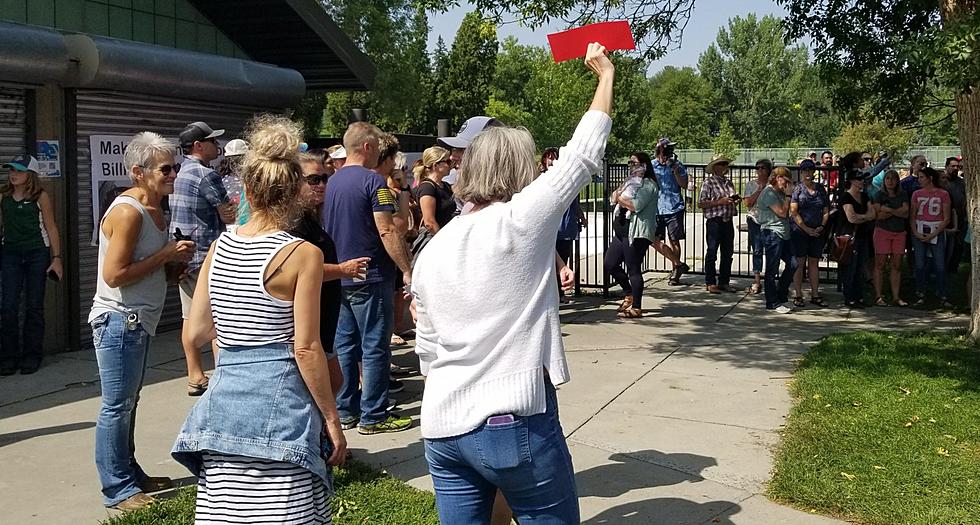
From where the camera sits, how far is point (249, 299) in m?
3.20

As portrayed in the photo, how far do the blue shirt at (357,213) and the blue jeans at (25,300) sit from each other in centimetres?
340

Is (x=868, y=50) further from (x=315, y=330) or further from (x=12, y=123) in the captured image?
(x=315, y=330)

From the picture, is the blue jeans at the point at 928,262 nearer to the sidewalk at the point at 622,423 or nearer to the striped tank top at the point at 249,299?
the sidewalk at the point at 622,423

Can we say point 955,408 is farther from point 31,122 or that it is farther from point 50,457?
point 31,122

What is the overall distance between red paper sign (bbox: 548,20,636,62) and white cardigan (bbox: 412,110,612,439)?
1.97 feet

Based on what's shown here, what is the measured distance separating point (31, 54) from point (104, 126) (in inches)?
56.1

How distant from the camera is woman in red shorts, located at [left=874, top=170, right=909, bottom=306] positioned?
471 inches

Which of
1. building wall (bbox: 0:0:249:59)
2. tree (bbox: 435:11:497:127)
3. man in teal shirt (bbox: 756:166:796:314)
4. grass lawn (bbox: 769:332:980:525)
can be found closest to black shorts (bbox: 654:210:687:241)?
man in teal shirt (bbox: 756:166:796:314)

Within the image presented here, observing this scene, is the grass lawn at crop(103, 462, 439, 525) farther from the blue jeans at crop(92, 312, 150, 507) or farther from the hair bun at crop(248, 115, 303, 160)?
the hair bun at crop(248, 115, 303, 160)

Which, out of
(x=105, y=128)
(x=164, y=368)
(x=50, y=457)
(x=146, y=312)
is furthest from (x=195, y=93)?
(x=146, y=312)

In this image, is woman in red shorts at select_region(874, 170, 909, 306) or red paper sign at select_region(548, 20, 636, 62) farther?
woman in red shorts at select_region(874, 170, 909, 306)

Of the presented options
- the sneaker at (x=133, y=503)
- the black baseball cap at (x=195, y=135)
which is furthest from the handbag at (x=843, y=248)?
the sneaker at (x=133, y=503)

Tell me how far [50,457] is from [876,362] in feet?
20.7

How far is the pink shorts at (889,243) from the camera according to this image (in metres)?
12.0
